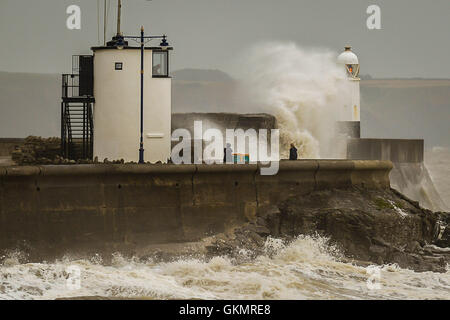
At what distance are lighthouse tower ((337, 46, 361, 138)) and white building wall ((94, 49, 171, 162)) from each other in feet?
35.2

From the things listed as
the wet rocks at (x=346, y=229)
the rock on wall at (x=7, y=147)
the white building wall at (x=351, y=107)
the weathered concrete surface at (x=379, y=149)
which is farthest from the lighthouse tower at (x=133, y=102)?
the white building wall at (x=351, y=107)

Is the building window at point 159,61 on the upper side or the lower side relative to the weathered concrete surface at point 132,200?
upper

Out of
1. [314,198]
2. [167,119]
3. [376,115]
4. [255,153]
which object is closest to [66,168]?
[167,119]

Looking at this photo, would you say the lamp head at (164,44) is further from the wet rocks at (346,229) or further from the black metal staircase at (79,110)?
the wet rocks at (346,229)

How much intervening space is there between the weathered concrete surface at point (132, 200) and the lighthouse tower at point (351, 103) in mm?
10668

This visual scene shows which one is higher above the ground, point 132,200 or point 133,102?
point 133,102

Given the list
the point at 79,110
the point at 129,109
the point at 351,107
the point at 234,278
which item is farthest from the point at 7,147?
the point at 351,107

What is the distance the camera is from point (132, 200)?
18.5 metres

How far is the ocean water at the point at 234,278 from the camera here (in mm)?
16328

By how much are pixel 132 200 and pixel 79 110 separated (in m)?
3.83

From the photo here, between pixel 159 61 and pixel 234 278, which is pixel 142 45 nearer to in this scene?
pixel 159 61

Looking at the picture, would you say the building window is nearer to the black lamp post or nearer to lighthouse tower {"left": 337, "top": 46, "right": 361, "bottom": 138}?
the black lamp post

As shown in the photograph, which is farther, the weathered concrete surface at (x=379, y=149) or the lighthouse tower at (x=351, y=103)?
the lighthouse tower at (x=351, y=103)
